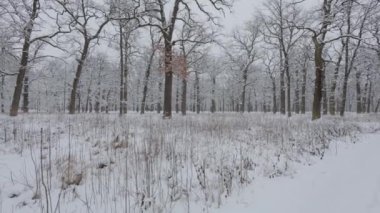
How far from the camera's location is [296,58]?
33.5 m

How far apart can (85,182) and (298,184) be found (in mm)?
3472

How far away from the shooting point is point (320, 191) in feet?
12.6

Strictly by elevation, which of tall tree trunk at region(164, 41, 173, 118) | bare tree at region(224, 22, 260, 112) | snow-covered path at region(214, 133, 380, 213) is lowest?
snow-covered path at region(214, 133, 380, 213)

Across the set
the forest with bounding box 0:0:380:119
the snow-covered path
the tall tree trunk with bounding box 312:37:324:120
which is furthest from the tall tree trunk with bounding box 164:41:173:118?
the snow-covered path

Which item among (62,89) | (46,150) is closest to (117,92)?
(62,89)

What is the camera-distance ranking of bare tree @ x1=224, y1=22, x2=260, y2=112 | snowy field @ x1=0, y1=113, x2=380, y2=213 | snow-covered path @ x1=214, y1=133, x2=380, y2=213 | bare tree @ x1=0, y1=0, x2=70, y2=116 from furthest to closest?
bare tree @ x1=224, y1=22, x2=260, y2=112 → bare tree @ x1=0, y1=0, x2=70, y2=116 → snowy field @ x1=0, y1=113, x2=380, y2=213 → snow-covered path @ x1=214, y1=133, x2=380, y2=213

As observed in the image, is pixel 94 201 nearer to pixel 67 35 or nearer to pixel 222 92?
pixel 67 35

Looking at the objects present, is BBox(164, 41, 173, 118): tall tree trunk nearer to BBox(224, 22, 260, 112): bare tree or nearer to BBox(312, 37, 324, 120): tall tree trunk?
BBox(312, 37, 324, 120): tall tree trunk

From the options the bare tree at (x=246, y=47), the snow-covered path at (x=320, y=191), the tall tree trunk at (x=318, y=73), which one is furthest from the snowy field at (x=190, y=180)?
the bare tree at (x=246, y=47)

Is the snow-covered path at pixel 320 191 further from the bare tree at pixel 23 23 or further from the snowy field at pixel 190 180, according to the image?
the bare tree at pixel 23 23

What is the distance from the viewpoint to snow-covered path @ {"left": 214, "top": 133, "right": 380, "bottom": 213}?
3299mm

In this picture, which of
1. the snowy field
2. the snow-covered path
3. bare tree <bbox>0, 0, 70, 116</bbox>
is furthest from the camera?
bare tree <bbox>0, 0, 70, 116</bbox>

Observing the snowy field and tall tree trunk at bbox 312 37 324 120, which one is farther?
tall tree trunk at bbox 312 37 324 120

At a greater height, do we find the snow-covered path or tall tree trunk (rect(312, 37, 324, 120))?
tall tree trunk (rect(312, 37, 324, 120))
